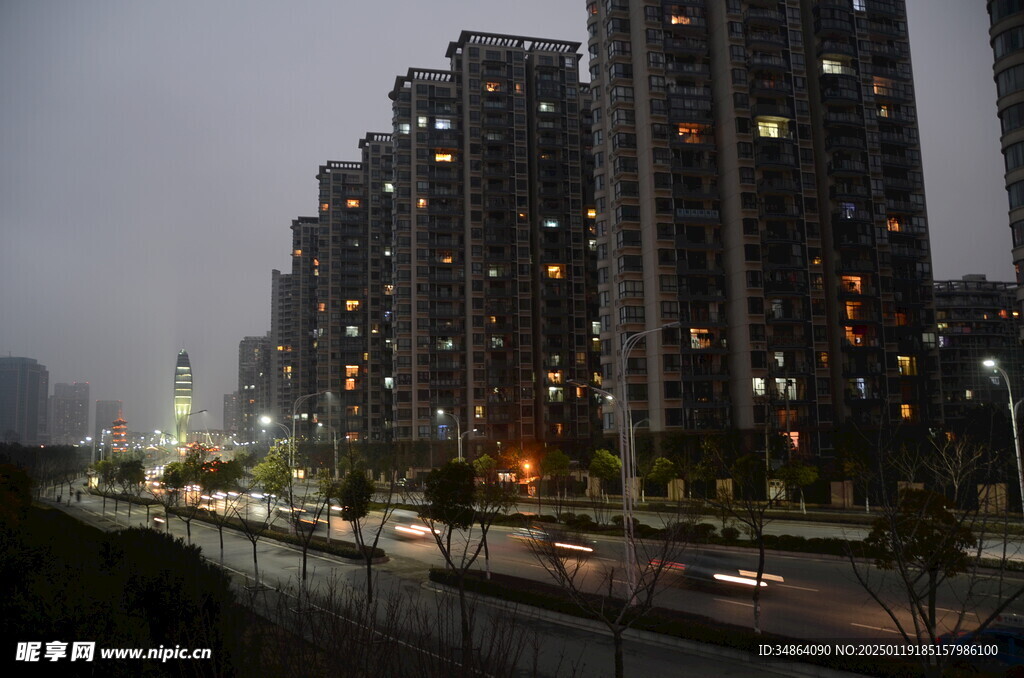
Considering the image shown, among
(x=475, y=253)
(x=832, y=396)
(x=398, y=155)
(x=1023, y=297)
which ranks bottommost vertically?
(x=832, y=396)

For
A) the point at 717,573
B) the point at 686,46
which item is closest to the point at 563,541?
the point at 717,573

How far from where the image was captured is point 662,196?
76250 mm

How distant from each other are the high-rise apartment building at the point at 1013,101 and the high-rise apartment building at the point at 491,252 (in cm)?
7011

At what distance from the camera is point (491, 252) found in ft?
367

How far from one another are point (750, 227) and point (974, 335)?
105m

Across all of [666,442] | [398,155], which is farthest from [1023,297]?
[398,155]

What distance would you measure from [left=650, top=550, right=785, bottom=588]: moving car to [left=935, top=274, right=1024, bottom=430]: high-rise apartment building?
4974 inches

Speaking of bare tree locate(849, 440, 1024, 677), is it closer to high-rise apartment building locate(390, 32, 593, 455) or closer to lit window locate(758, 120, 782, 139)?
lit window locate(758, 120, 782, 139)

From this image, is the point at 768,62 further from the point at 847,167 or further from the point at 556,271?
the point at 556,271

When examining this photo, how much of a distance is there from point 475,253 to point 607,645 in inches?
3662

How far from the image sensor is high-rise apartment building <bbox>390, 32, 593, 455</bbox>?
356ft

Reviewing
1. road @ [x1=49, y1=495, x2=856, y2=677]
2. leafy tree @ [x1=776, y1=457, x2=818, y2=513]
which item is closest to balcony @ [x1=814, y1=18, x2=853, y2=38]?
leafy tree @ [x1=776, y1=457, x2=818, y2=513]

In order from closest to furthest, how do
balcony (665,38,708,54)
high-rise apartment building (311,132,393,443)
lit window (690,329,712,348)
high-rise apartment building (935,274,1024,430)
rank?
lit window (690,329,712,348) < balcony (665,38,708,54) < high-rise apartment building (935,274,1024,430) < high-rise apartment building (311,132,393,443)

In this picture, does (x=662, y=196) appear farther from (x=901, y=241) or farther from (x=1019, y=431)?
(x=1019, y=431)
